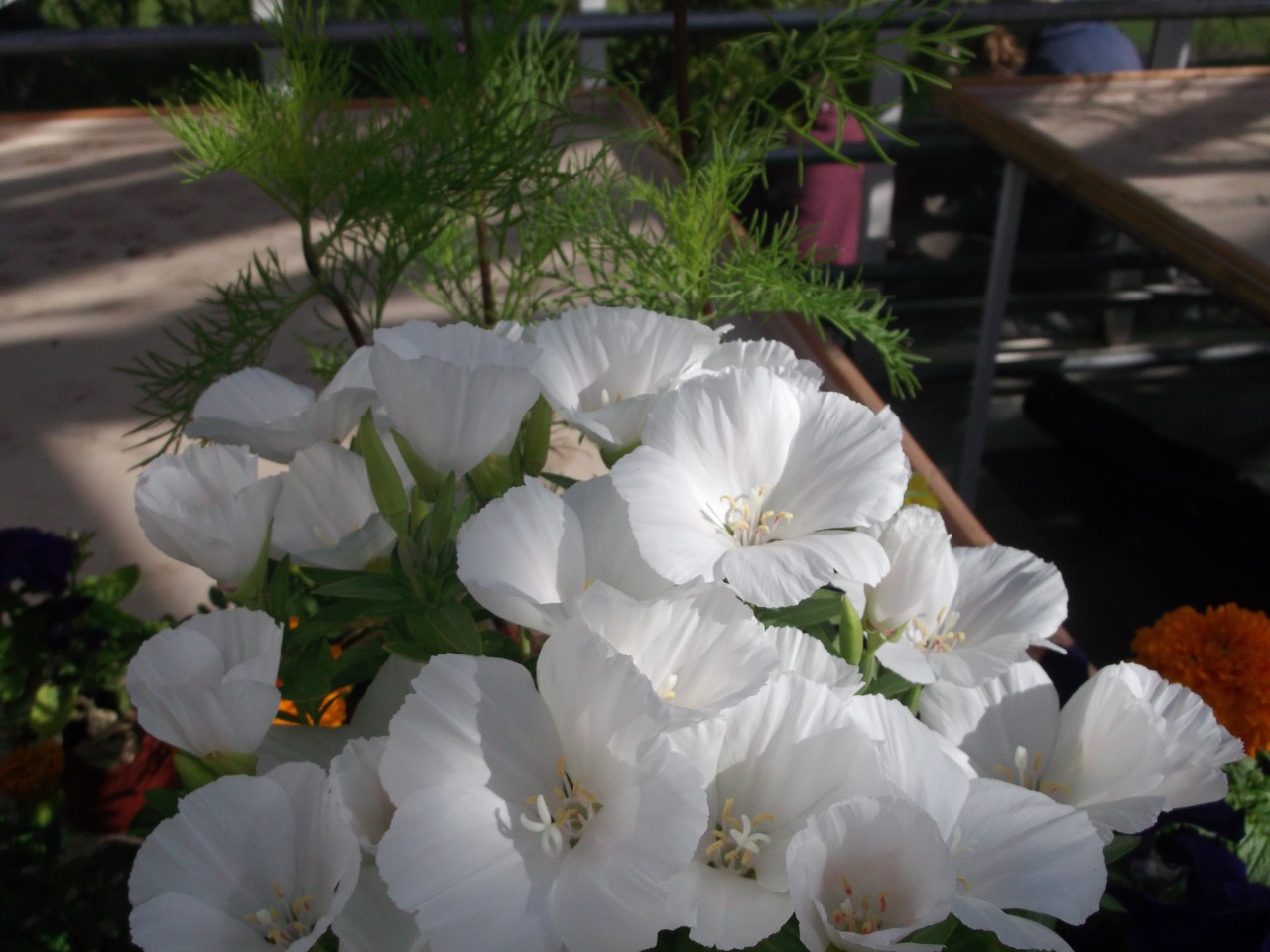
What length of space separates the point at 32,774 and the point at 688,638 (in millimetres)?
648

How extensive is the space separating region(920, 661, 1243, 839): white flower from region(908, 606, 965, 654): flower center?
2 cm

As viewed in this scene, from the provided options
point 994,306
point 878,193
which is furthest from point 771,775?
point 878,193

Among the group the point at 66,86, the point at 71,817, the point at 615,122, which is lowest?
the point at 71,817

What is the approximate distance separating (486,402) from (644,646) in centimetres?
11

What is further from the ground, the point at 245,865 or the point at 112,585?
the point at 245,865

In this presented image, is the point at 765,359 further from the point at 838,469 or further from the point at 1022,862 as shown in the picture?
the point at 1022,862

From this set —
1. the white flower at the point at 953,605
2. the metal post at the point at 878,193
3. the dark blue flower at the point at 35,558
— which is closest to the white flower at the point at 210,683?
the white flower at the point at 953,605

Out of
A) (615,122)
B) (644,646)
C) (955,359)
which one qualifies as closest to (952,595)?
(644,646)

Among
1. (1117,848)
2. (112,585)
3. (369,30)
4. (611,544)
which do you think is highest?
(369,30)

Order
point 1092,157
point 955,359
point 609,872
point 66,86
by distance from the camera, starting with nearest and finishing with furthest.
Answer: point 609,872 < point 1092,157 < point 955,359 < point 66,86

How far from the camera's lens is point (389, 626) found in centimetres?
43

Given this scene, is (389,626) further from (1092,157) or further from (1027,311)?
(1027,311)

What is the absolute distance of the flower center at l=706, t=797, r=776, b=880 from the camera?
333 millimetres

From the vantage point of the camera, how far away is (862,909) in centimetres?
32
